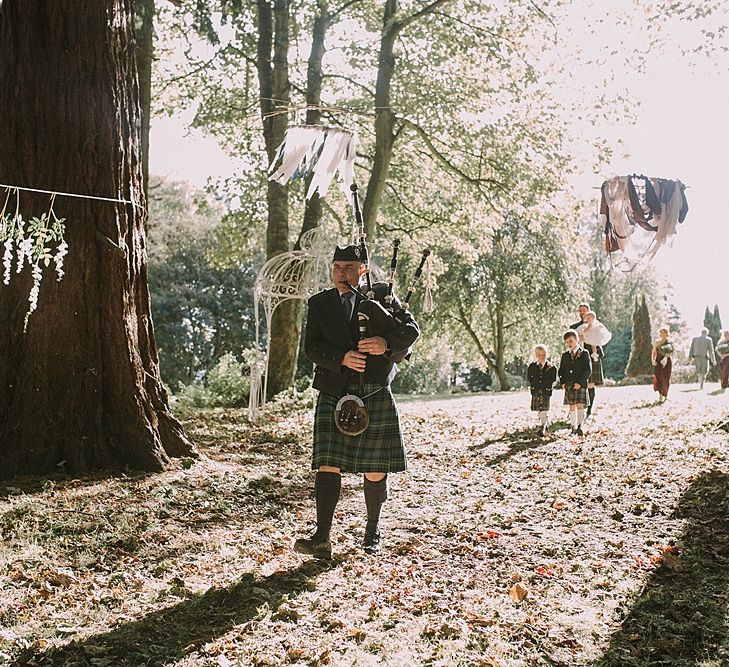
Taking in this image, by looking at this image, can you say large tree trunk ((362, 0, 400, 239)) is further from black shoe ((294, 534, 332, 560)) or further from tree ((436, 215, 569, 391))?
tree ((436, 215, 569, 391))

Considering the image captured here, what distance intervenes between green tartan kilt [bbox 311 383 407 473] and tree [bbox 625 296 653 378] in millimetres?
25068

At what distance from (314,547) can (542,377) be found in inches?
261

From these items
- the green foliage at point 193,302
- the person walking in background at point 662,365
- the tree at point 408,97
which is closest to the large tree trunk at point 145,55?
the tree at point 408,97

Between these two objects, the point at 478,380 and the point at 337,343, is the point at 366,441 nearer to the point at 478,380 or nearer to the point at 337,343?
the point at 337,343

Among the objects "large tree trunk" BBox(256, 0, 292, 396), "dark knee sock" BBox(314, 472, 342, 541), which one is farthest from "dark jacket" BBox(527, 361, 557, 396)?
"dark knee sock" BBox(314, 472, 342, 541)

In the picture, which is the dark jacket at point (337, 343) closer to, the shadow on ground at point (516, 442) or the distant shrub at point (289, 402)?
the shadow on ground at point (516, 442)

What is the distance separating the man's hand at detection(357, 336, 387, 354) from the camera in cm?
447

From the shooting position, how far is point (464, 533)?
18.5ft

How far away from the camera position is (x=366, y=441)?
467cm

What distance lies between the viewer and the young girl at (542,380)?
34.5 ft

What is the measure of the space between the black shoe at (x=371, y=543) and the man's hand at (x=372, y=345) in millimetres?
1298

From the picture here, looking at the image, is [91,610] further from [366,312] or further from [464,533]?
[464,533]

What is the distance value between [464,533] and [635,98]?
11428 mm

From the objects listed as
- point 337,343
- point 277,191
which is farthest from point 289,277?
point 337,343
